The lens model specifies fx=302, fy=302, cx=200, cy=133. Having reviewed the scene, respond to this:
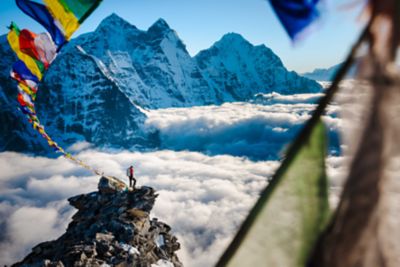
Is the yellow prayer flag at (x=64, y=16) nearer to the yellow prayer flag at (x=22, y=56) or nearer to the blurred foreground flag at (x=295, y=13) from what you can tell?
the blurred foreground flag at (x=295, y=13)

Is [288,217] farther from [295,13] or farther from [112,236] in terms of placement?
[112,236]

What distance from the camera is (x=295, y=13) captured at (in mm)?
1693

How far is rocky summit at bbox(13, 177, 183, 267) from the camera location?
24875 millimetres

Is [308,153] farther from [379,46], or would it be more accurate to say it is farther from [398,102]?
[379,46]

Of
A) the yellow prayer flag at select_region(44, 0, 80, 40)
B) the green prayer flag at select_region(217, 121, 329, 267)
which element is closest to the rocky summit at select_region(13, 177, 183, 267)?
the yellow prayer flag at select_region(44, 0, 80, 40)

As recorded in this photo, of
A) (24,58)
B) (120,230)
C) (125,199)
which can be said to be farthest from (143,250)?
(24,58)

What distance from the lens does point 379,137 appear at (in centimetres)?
Result: 118

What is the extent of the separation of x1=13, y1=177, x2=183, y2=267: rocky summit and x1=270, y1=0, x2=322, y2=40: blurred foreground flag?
23.4m

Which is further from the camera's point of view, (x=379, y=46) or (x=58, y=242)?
(x=58, y=242)

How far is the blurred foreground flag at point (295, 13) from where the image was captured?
1.64 meters

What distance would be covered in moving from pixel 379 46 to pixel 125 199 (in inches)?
1437

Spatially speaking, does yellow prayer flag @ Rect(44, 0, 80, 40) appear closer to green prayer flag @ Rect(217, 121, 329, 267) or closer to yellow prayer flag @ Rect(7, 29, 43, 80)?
green prayer flag @ Rect(217, 121, 329, 267)

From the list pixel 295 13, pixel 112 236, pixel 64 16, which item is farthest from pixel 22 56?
pixel 112 236

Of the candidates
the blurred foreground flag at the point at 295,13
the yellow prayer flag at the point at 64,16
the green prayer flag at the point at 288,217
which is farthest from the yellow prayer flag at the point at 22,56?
the green prayer flag at the point at 288,217
